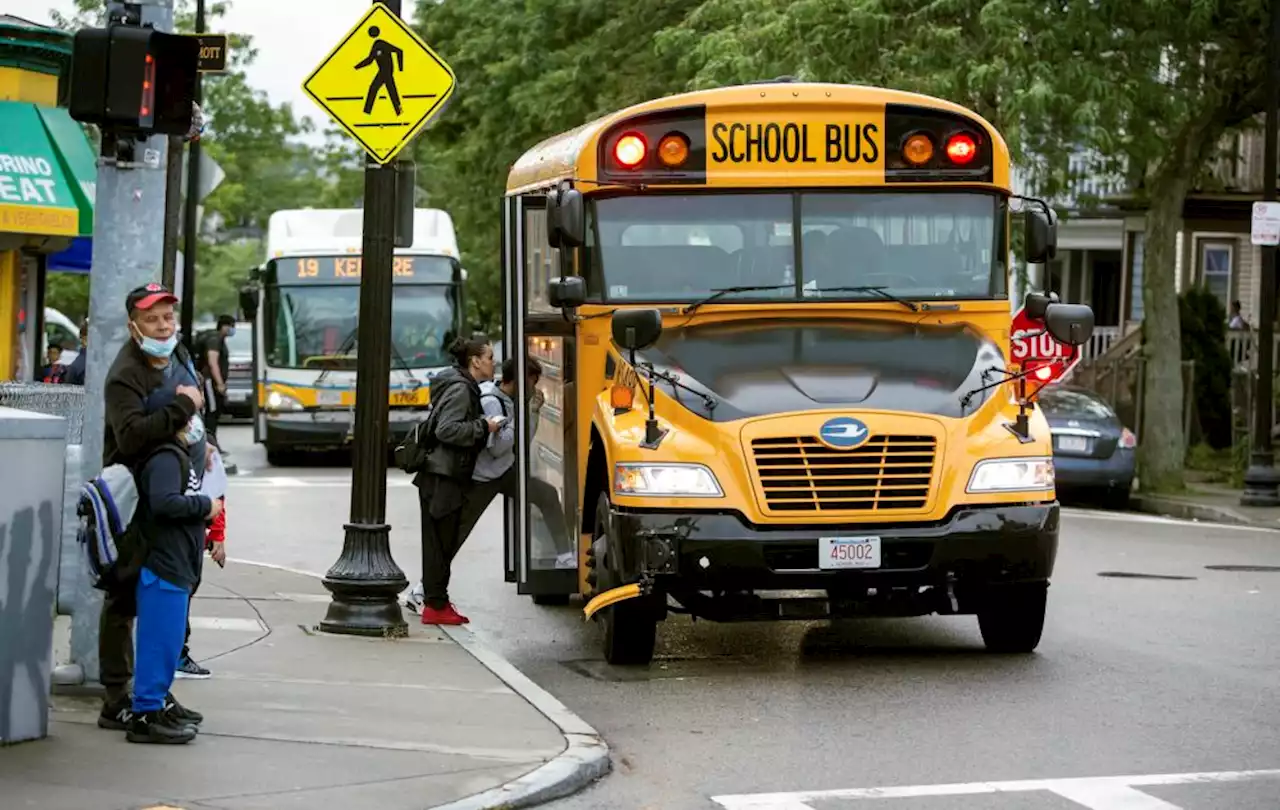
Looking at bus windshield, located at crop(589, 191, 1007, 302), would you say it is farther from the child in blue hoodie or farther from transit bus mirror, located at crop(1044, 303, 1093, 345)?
the child in blue hoodie

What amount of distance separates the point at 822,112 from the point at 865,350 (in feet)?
4.47

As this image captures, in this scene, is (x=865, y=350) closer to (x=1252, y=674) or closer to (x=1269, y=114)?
(x=1252, y=674)

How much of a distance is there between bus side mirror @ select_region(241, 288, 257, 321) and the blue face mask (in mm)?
20420

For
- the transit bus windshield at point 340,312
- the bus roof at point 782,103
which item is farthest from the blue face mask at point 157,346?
the transit bus windshield at point 340,312

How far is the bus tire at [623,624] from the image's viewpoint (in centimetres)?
1109

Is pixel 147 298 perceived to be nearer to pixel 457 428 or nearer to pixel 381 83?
pixel 381 83

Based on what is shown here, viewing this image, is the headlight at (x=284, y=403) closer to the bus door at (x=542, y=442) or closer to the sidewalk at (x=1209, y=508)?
the sidewalk at (x=1209, y=508)

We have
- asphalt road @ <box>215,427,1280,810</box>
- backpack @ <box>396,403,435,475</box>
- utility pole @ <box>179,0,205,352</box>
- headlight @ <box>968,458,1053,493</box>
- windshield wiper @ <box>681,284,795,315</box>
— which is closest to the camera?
asphalt road @ <box>215,427,1280,810</box>

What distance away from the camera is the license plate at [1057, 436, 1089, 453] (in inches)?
958

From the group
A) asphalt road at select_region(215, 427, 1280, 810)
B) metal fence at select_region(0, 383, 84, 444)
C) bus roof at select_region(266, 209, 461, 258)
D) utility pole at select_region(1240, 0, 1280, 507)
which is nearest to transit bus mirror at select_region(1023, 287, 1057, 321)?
asphalt road at select_region(215, 427, 1280, 810)

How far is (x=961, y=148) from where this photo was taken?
475 inches

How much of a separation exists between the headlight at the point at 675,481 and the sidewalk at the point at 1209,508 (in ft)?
42.2

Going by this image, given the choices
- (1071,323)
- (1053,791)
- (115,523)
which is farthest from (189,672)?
(1071,323)

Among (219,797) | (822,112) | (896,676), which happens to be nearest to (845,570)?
(896,676)
